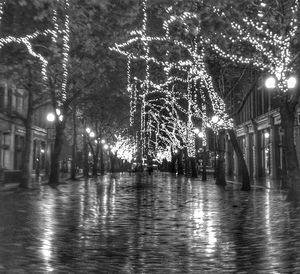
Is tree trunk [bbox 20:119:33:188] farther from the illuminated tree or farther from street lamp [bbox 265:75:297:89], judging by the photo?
the illuminated tree

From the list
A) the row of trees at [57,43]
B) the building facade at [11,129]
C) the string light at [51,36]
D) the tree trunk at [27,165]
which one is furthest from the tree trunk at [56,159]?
the string light at [51,36]

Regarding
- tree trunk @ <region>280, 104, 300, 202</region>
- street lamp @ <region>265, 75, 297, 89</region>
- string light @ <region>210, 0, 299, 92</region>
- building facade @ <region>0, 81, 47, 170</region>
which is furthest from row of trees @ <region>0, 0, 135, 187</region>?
building facade @ <region>0, 81, 47, 170</region>

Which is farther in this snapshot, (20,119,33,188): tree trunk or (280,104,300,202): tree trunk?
(20,119,33,188): tree trunk

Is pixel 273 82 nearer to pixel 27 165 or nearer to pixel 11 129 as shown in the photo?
pixel 27 165

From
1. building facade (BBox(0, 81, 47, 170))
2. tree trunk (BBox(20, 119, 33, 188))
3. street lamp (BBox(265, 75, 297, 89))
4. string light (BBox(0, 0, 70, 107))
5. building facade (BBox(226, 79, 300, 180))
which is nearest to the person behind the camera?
string light (BBox(0, 0, 70, 107))

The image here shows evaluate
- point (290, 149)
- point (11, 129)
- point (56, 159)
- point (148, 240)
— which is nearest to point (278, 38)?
point (290, 149)

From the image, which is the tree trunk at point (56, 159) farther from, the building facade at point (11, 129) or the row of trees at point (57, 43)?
the building facade at point (11, 129)

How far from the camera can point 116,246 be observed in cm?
988

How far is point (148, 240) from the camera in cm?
1070

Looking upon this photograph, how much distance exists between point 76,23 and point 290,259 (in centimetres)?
984

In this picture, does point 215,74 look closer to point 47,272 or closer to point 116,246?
point 116,246

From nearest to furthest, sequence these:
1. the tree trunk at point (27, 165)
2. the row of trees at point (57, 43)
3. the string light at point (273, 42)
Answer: the row of trees at point (57, 43) < the string light at point (273, 42) < the tree trunk at point (27, 165)

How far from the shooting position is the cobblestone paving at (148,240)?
797 centimetres

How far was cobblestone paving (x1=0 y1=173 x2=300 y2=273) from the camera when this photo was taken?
7.97 m
